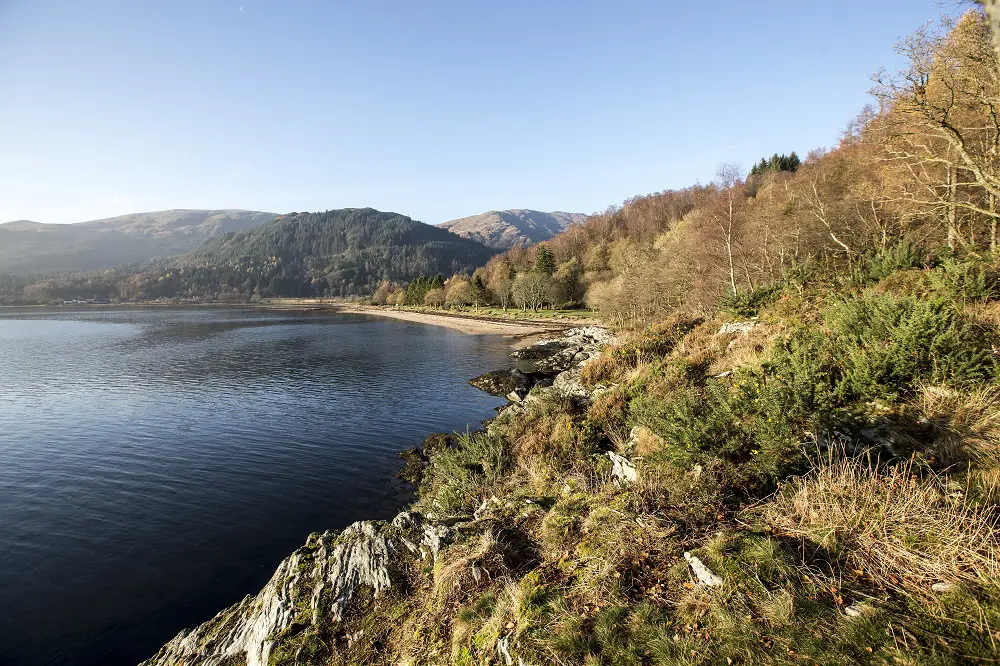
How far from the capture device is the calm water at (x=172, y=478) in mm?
10562

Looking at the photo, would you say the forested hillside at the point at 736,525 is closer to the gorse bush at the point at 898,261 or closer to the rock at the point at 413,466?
the gorse bush at the point at 898,261

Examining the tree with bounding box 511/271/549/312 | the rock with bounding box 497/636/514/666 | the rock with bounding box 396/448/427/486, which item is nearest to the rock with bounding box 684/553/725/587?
A: the rock with bounding box 497/636/514/666

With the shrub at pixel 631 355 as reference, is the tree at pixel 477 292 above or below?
above

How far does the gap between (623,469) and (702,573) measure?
3.67 m

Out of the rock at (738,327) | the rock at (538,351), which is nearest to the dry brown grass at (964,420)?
the rock at (738,327)

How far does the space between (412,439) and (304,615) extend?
1468cm

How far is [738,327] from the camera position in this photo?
1723cm

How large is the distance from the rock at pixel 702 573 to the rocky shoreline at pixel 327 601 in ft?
14.5

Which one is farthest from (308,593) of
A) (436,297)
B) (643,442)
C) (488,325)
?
(436,297)

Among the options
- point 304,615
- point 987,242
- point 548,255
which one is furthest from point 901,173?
point 548,255

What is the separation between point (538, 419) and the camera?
14820mm

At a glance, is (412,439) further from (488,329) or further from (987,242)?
(488,329)

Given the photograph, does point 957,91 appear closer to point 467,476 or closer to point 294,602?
point 467,476

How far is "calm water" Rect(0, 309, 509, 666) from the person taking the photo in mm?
10562
